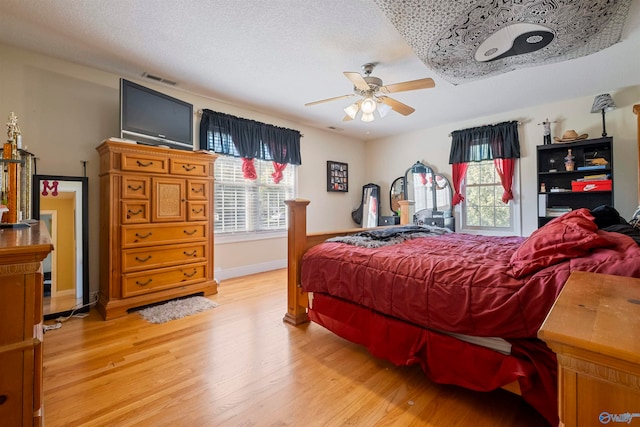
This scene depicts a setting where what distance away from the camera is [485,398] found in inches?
60.9

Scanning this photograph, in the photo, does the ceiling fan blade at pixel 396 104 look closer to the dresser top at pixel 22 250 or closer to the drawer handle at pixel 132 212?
the drawer handle at pixel 132 212

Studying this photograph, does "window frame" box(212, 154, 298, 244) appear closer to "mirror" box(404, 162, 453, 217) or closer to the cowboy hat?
"mirror" box(404, 162, 453, 217)

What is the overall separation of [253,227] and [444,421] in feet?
11.7

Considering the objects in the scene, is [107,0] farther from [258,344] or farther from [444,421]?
[444,421]

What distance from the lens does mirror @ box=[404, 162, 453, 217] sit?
5.02 meters

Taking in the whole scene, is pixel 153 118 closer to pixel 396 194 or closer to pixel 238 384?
pixel 238 384

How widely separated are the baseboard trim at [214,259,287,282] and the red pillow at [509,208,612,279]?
347 cm

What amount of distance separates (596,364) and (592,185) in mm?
4242

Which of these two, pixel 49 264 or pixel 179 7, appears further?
pixel 49 264

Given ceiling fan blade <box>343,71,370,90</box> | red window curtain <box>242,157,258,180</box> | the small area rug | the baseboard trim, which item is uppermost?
ceiling fan blade <box>343,71,370,90</box>

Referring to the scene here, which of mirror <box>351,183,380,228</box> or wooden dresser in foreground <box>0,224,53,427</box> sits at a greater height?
mirror <box>351,183,380,228</box>

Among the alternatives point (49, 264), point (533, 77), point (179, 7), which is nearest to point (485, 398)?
point (179, 7)

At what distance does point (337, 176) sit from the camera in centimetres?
563

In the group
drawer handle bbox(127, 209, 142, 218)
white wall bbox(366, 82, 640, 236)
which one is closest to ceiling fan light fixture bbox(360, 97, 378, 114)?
drawer handle bbox(127, 209, 142, 218)
